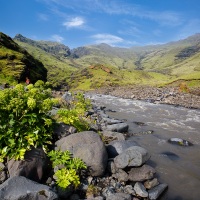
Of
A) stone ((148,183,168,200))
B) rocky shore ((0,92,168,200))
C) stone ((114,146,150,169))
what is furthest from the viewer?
stone ((114,146,150,169))

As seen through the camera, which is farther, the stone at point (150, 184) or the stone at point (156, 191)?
the stone at point (150, 184)

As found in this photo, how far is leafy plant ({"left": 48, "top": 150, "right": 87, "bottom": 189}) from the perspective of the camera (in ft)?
32.2

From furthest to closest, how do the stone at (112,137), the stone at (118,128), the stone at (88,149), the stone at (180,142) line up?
the stone at (118,128)
the stone at (180,142)
the stone at (112,137)
the stone at (88,149)

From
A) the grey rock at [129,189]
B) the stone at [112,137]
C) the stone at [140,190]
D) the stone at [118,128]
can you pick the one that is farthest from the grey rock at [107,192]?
the stone at [118,128]

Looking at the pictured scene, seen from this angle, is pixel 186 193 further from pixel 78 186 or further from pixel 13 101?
pixel 13 101

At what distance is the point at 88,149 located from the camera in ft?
37.1

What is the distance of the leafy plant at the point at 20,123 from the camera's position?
32.3ft

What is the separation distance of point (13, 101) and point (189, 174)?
1109cm

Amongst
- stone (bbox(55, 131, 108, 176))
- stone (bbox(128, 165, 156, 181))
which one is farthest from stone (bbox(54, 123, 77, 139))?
stone (bbox(128, 165, 156, 181))

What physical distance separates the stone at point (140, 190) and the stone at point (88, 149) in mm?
1771

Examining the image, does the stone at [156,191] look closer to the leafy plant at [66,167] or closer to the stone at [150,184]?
the stone at [150,184]

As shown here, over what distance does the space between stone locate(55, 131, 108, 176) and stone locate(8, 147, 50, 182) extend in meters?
1.15

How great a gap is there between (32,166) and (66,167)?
4.86 feet

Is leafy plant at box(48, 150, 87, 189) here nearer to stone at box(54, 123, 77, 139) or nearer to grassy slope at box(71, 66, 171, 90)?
stone at box(54, 123, 77, 139)
